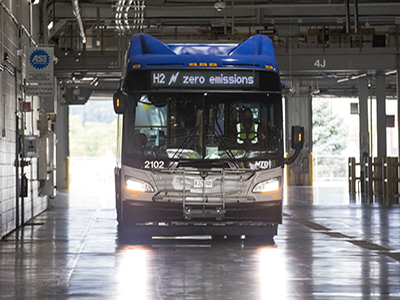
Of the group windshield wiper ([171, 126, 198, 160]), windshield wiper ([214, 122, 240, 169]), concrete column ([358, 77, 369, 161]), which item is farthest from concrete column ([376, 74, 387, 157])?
windshield wiper ([171, 126, 198, 160])

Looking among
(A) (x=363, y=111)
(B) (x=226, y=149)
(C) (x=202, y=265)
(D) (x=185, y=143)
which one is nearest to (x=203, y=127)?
(D) (x=185, y=143)

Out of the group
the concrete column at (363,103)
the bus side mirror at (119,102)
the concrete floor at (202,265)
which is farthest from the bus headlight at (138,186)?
the concrete column at (363,103)

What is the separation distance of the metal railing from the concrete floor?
446 inches

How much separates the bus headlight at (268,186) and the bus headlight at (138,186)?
5.65ft

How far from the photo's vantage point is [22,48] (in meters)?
15.9

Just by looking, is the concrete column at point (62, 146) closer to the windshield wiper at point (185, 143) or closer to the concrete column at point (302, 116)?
the concrete column at point (302, 116)

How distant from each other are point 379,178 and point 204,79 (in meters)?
17.3

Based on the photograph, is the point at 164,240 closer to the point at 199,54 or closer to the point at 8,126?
the point at 199,54

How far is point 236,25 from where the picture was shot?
1038 inches

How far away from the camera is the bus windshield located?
38.2 feet

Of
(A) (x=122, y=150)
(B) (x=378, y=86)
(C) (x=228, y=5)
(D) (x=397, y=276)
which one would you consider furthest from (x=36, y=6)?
(B) (x=378, y=86)

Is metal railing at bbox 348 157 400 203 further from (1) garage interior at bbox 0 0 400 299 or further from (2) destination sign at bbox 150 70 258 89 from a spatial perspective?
(2) destination sign at bbox 150 70 258 89

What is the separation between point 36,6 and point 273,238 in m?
10.6

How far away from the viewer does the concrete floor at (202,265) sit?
719 cm
